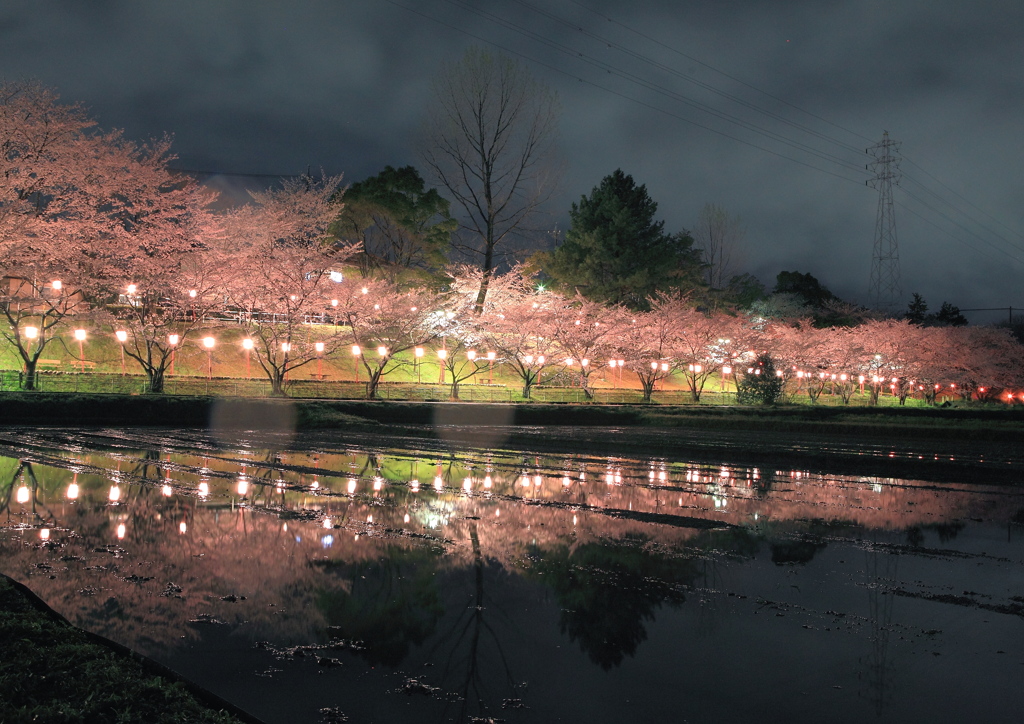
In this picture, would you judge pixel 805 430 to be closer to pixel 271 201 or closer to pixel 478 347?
pixel 478 347

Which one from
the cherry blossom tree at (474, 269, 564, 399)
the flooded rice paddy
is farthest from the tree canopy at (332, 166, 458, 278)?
the flooded rice paddy

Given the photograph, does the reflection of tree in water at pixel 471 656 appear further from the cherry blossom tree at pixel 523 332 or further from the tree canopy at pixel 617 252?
the tree canopy at pixel 617 252

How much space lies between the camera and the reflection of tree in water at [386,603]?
4098mm

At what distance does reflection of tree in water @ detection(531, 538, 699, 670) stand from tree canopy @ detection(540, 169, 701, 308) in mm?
45604

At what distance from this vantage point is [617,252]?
53375mm

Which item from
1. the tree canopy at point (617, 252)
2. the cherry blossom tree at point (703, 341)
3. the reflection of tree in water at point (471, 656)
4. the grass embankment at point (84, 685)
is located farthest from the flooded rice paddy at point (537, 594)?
the tree canopy at point (617, 252)

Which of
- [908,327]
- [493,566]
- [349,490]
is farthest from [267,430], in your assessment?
[908,327]

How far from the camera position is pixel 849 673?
378 centimetres

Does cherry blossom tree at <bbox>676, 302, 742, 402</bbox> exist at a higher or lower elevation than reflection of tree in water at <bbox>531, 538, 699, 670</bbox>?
higher

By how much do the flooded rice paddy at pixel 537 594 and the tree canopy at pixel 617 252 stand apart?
4293cm

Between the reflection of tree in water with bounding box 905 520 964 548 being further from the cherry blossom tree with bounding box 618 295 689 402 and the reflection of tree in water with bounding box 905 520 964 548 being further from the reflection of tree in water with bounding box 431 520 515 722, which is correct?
the cherry blossom tree with bounding box 618 295 689 402

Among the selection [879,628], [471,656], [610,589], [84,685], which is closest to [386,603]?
[471,656]

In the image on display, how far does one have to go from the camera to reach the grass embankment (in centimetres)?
292

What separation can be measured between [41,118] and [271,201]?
558 inches
